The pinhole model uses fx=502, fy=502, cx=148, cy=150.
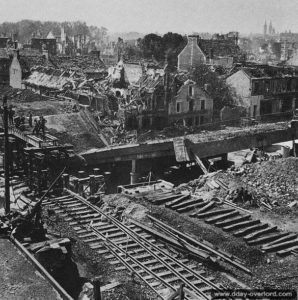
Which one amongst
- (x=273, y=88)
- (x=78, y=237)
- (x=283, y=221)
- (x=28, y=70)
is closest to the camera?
(x=78, y=237)

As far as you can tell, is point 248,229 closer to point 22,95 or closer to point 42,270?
point 42,270

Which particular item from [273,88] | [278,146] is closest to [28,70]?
[273,88]

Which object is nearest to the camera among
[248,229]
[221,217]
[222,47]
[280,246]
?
[280,246]

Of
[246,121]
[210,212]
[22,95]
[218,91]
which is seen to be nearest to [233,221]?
[210,212]

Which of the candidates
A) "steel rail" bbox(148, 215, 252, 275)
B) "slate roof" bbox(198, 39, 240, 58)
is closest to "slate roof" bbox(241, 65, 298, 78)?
"slate roof" bbox(198, 39, 240, 58)

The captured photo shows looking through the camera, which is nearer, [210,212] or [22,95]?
[210,212]

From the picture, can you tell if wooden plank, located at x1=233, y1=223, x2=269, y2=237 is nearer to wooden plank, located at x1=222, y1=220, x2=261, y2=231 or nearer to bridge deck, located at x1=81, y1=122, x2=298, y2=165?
wooden plank, located at x1=222, y1=220, x2=261, y2=231

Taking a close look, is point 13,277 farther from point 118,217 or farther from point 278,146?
point 278,146

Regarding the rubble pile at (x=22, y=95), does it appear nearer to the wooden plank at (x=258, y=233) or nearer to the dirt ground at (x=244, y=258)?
the dirt ground at (x=244, y=258)

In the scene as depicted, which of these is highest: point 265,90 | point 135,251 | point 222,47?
point 222,47
